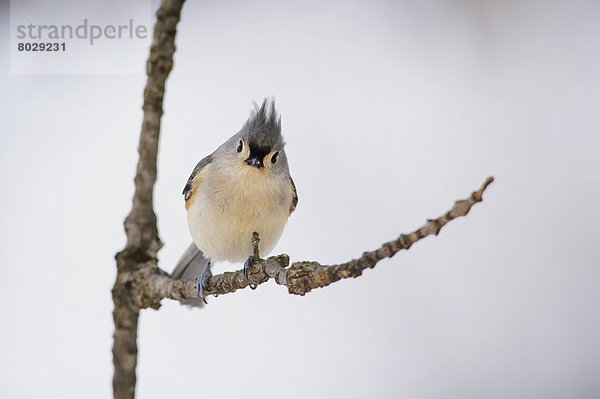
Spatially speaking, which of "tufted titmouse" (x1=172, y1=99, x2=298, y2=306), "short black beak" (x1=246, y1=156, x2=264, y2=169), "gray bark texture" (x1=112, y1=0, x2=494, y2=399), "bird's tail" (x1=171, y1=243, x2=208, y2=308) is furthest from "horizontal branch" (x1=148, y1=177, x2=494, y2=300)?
"bird's tail" (x1=171, y1=243, x2=208, y2=308)

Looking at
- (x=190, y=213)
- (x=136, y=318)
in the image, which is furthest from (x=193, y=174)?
(x=136, y=318)

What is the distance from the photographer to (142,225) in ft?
3.01

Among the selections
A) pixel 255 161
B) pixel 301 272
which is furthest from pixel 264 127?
pixel 301 272

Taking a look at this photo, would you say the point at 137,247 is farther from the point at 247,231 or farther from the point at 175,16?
the point at 175,16

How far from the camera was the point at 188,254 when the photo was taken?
1330 mm

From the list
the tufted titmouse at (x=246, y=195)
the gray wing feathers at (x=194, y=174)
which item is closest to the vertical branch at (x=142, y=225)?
the tufted titmouse at (x=246, y=195)

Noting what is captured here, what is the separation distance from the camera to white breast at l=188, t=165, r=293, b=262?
3.46ft

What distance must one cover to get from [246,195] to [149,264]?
210mm

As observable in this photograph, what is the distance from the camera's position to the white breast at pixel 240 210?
105cm

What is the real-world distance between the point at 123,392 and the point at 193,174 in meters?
0.46

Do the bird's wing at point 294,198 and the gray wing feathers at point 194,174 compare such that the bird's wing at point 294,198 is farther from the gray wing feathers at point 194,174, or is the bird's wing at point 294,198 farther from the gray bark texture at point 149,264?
the gray bark texture at point 149,264

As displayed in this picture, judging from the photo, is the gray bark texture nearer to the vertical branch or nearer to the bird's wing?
the vertical branch

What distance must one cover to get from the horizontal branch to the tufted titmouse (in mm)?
111

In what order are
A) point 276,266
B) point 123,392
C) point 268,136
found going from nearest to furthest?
point 276,266 < point 123,392 < point 268,136
